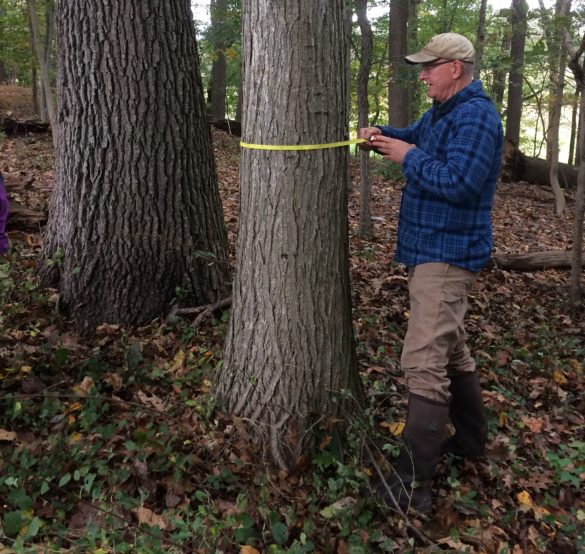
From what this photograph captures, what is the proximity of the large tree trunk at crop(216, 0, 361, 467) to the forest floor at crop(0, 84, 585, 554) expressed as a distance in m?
0.24

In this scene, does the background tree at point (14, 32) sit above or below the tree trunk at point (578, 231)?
above

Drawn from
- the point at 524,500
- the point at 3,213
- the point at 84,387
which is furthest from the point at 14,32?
the point at 524,500

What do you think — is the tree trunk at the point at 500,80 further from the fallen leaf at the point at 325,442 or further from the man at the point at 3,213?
the fallen leaf at the point at 325,442

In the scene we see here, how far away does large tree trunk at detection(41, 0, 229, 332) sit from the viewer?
4.09 metres

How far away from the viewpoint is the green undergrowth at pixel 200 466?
257 cm

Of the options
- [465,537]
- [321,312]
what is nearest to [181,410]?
[321,312]

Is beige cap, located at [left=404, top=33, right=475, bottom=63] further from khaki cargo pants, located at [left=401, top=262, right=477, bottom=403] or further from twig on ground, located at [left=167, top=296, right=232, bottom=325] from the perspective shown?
twig on ground, located at [left=167, top=296, right=232, bottom=325]

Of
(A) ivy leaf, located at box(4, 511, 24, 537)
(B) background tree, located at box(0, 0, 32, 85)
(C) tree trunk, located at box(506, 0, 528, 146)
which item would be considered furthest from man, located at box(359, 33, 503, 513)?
(B) background tree, located at box(0, 0, 32, 85)

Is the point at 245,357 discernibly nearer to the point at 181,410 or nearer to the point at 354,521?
the point at 181,410

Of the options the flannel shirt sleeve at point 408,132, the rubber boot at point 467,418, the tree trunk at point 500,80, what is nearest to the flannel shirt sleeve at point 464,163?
the flannel shirt sleeve at point 408,132

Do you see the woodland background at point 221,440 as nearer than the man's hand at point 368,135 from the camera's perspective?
Yes

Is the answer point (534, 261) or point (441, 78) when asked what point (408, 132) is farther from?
point (534, 261)

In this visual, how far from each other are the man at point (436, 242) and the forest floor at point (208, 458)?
19cm

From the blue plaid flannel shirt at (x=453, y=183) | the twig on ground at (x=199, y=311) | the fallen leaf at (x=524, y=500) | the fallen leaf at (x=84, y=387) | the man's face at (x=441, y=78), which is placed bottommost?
the fallen leaf at (x=524, y=500)
